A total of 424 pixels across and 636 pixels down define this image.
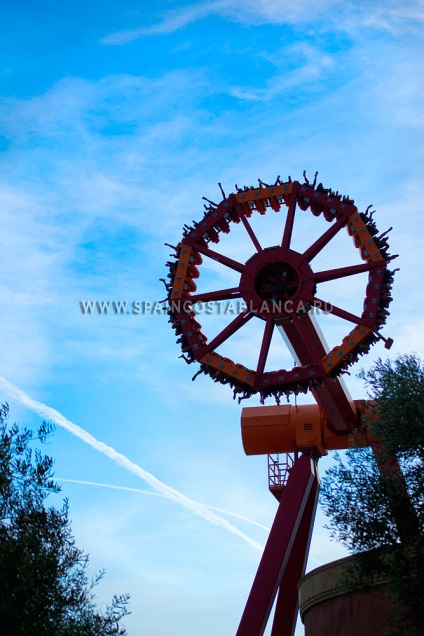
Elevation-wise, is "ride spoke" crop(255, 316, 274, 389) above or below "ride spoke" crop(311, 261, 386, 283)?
below

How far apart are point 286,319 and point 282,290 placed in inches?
27.5

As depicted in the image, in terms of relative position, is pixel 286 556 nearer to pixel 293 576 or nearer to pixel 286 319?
pixel 293 576

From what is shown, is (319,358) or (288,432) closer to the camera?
(319,358)

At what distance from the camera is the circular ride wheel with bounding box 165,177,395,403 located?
1741cm

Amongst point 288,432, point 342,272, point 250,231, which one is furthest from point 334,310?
point 288,432

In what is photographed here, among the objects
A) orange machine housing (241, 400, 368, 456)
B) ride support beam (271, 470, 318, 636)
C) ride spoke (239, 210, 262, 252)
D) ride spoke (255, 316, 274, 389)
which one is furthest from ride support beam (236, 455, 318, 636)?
ride spoke (239, 210, 262, 252)

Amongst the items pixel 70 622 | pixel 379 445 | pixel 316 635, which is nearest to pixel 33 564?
pixel 70 622

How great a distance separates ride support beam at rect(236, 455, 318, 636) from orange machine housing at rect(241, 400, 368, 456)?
48 cm

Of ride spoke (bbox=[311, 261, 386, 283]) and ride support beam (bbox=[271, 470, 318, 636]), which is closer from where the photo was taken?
ride spoke (bbox=[311, 261, 386, 283])

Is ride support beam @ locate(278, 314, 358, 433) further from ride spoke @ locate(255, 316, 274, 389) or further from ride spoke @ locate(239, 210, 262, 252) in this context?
ride spoke @ locate(239, 210, 262, 252)

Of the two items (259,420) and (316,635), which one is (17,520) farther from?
(259,420)

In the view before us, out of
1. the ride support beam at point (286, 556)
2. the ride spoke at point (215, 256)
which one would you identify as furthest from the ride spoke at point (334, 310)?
the ride support beam at point (286, 556)

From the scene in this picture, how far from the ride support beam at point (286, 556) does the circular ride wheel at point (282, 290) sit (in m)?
3.53

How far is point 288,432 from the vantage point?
21219mm
